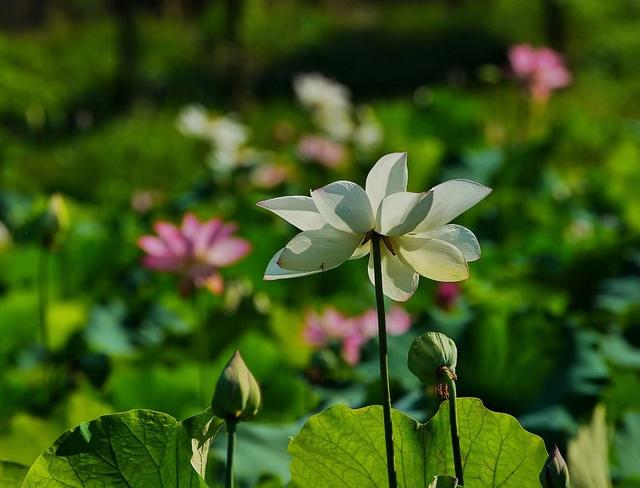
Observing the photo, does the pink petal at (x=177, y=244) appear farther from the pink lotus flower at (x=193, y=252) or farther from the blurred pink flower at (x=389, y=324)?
the blurred pink flower at (x=389, y=324)

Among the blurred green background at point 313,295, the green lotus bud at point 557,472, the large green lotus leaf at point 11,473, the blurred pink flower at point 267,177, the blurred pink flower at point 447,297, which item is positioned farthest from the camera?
the blurred pink flower at point 267,177

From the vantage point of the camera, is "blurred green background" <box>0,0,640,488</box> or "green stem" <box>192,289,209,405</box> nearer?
"blurred green background" <box>0,0,640,488</box>

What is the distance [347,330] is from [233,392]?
2.84 feet

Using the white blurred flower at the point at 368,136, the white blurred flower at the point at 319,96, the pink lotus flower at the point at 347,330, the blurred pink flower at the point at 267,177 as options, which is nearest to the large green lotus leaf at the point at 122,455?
the pink lotus flower at the point at 347,330

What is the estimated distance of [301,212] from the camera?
1.86 feet

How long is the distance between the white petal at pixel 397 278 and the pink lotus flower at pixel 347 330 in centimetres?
74

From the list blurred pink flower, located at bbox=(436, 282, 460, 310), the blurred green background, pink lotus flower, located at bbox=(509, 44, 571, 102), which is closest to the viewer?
the blurred green background

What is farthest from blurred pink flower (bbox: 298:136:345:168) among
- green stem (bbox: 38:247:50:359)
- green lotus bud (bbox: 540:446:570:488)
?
green lotus bud (bbox: 540:446:570:488)

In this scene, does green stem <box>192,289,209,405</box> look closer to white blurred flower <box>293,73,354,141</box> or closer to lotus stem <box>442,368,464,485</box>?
lotus stem <box>442,368,464,485</box>

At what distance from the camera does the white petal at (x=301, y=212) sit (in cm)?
56

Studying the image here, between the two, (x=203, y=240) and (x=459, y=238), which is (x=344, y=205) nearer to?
(x=459, y=238)

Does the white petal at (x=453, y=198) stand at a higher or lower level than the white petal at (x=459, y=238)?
higher

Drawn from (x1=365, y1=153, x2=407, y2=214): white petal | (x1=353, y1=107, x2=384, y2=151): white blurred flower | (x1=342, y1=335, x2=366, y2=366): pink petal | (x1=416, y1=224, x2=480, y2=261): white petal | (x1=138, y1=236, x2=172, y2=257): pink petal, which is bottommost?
(x1=416, y1=224, x2=480, y2=261): white petal

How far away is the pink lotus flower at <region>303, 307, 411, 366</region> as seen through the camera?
135 cm
